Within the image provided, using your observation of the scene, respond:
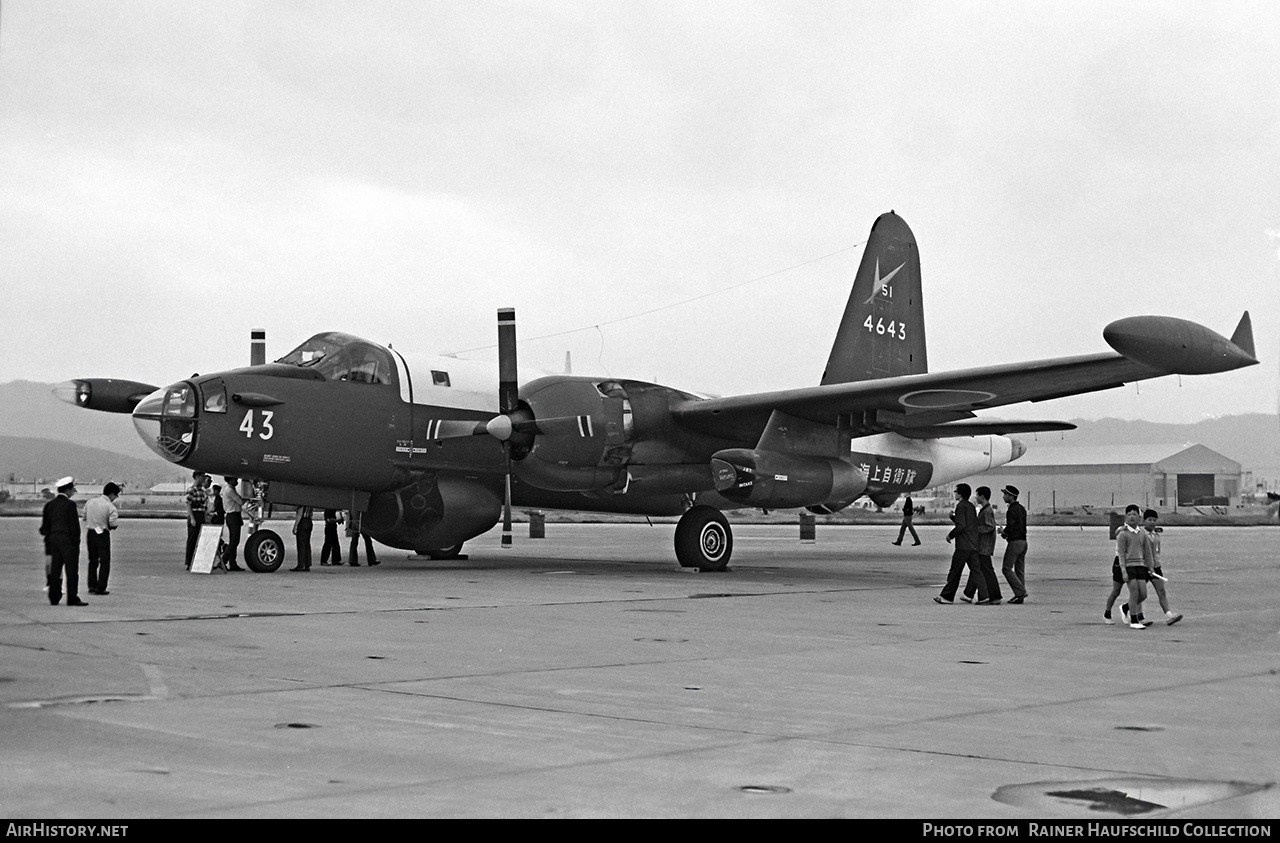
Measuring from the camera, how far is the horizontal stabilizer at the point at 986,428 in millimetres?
28703

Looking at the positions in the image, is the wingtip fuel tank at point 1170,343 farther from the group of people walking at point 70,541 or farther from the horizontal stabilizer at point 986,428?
the horizontal stabilizer at point 986,428

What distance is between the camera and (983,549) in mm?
18734

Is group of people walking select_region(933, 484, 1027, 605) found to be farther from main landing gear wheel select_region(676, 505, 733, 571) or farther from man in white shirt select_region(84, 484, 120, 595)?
man in white shirt select_region(84, 484, 120, 595)

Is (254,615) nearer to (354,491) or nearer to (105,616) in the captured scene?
(105,616)

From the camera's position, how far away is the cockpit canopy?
2369 cm

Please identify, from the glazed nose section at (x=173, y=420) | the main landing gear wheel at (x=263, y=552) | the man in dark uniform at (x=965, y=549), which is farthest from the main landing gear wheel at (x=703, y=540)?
the glazed nose section at (x=173, y=420)

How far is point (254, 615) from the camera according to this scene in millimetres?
15062

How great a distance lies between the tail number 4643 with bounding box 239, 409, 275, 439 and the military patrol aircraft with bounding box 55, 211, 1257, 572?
0.02 metres

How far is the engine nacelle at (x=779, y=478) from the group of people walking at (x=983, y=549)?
207 inches

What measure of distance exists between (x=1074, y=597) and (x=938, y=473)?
10.3 m

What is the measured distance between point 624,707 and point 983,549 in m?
11.0

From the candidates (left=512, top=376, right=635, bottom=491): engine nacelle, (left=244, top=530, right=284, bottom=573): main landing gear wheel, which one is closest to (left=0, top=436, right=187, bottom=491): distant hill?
(left=244, top=530, right=284, bottom=573): main landing gear wheel
